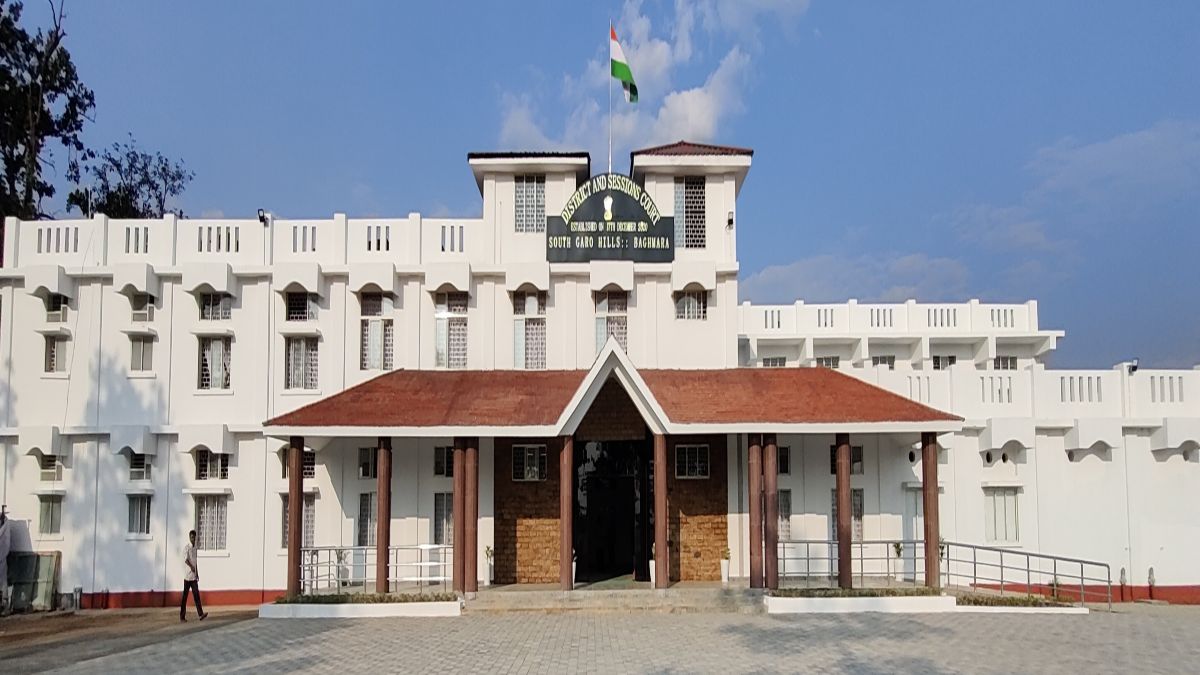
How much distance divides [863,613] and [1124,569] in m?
7.85

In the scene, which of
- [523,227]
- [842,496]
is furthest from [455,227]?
[842,496]

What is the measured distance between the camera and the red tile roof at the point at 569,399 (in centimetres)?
1536

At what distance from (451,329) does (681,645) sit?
9.17m

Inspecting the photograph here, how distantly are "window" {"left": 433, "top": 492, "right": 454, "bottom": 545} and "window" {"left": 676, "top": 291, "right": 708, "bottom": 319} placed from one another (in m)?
6.42

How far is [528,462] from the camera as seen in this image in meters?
17.6

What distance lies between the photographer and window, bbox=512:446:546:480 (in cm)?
1759

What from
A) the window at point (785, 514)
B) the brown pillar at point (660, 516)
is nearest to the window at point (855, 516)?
the window at point (785, 514)

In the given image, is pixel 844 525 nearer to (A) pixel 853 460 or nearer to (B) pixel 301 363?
(A) pixel 853 460

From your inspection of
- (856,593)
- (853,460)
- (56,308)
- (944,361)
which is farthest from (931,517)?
(56,308)

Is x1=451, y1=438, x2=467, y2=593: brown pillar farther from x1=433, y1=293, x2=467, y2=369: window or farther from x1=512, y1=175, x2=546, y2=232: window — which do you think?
x1=512, y1=175, x2=546, y2=232: window

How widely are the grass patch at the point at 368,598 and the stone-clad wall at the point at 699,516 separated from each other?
16.3ft

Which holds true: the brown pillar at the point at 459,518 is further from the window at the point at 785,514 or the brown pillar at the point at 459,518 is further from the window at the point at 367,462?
the window at the point at 785,514

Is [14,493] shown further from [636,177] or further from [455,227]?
[636,177]

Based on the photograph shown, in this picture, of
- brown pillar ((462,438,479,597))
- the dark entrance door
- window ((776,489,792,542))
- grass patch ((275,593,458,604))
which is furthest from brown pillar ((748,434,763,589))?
grass patch ((275,593,458,604))
